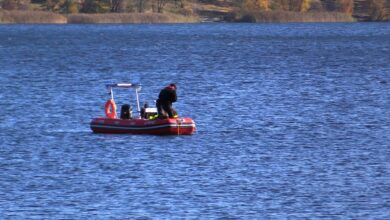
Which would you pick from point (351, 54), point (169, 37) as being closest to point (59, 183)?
point (351, 54)

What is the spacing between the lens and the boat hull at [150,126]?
46375 millimetres

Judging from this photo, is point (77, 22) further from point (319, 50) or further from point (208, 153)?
point (208, 153)

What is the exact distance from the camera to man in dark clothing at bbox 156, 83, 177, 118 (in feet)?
151

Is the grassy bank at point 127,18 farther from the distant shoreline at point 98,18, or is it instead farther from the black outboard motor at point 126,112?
the black outboard motor at point 126,112

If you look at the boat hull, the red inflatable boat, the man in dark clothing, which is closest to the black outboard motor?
the red inflatable boat

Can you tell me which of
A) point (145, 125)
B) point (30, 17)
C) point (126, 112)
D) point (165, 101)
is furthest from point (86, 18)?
point (165, 101)

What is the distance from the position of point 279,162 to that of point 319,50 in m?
81.4

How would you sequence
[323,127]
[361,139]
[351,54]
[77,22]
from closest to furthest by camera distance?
[361,139], [323,127], [351,54], [77,22]

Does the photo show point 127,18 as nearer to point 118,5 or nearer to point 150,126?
point 118,5

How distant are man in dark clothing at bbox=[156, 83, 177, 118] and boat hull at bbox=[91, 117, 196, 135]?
1.30ft

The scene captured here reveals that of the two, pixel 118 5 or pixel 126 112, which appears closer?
pixel 126 112

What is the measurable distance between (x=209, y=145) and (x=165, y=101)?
109 inches

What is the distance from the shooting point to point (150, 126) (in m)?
46.5

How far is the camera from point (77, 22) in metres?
197
